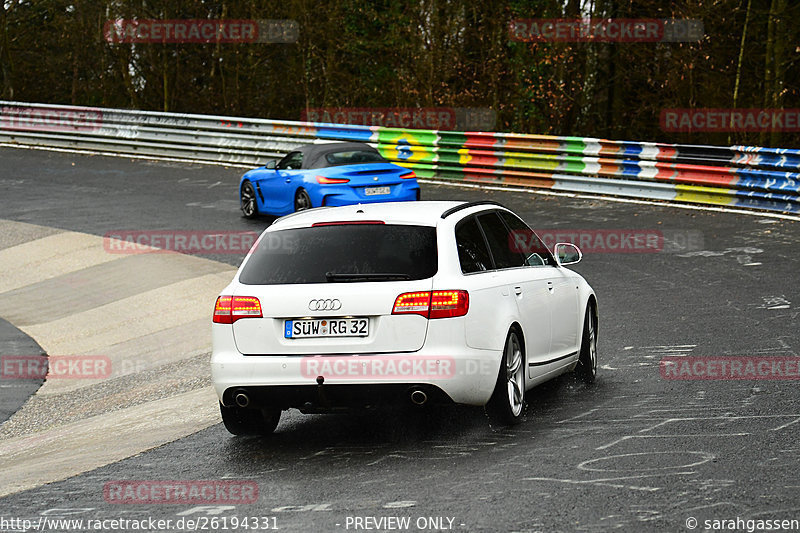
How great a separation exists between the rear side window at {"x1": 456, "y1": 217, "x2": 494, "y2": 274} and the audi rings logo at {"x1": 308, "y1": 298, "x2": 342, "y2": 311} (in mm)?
849

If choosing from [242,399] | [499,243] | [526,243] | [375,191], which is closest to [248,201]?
[375,191]

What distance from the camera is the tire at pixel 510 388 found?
765cm

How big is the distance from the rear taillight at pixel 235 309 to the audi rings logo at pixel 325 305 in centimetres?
35

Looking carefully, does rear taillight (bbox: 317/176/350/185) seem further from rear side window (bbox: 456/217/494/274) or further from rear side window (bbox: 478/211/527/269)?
rear side window (bbox: 456/217/494/274)

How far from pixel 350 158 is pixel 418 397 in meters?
13.3

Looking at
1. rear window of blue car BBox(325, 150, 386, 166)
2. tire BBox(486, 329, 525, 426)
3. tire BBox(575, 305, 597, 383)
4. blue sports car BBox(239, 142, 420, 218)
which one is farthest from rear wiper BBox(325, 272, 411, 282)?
rear window of blue car BBox(325, 150, 386, 166)

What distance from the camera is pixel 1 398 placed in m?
12.3

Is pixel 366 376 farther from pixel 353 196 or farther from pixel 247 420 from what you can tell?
pixel 353 196

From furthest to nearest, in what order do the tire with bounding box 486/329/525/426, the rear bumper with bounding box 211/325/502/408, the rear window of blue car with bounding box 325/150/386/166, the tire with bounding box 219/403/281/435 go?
1. the rear window of blue car with bounding box 325/150/386/166
2. the tire with bounding box 219/403/281/435
3. the tire with bounding box 486/329/525/426
4. the rear bumper with bounding box 211/325/502/408

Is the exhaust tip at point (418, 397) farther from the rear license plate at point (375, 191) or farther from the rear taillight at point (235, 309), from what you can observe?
the rear license plate at point (375, 191)

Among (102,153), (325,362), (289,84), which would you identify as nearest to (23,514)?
(325,362)

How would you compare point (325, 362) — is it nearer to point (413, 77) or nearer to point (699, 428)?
point (699, 428)

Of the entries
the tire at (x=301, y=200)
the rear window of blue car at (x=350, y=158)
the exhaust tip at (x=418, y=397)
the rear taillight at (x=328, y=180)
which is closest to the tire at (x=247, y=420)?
the exhaust tip at (x=418, y=397)

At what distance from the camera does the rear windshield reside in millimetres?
7473
